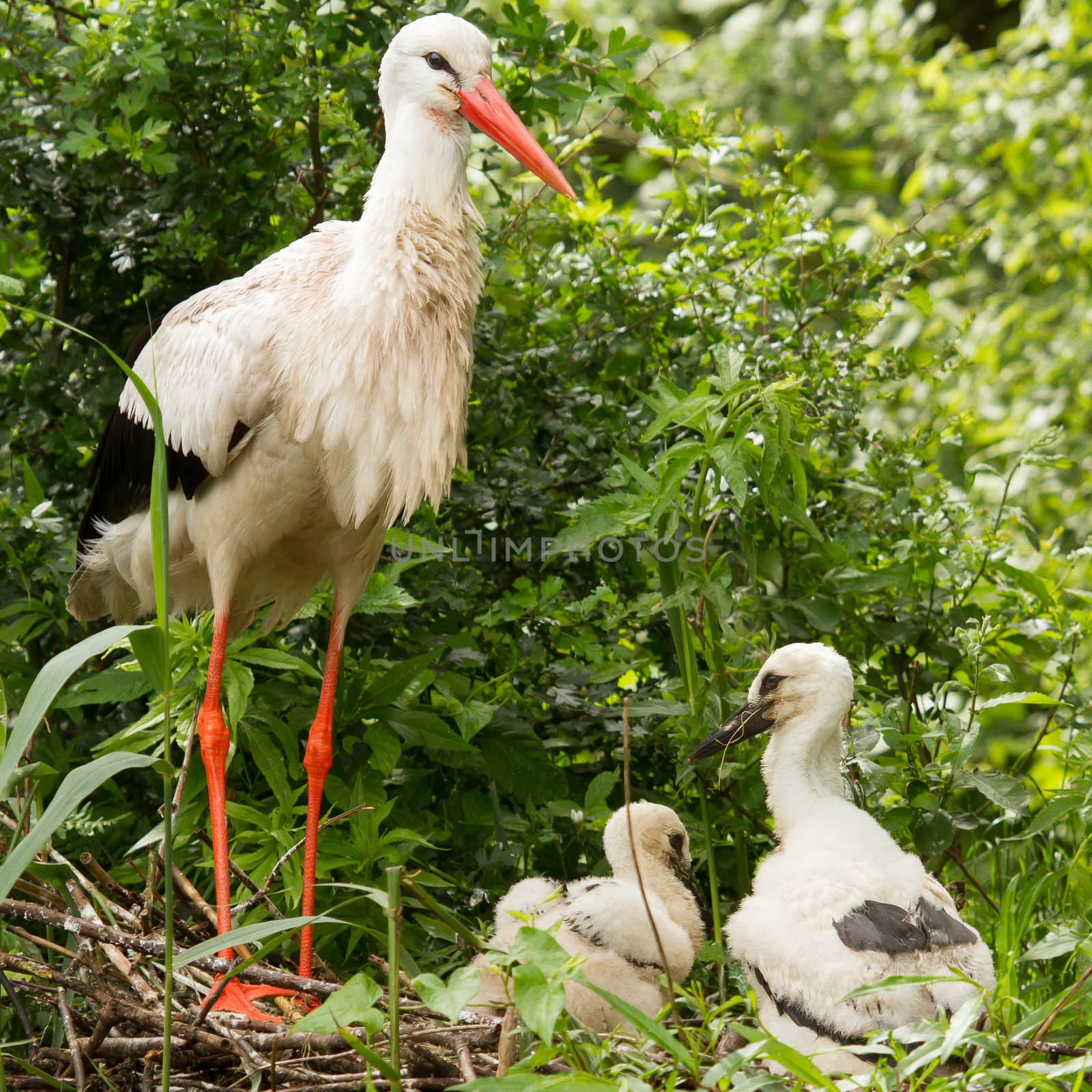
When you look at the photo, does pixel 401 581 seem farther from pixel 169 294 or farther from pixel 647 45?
pixel 647 45

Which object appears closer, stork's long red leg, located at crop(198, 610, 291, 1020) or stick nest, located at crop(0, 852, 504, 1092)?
stick nest, located at crop(0, 852, 504, 1092)

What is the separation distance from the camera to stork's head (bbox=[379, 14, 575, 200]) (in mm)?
3338

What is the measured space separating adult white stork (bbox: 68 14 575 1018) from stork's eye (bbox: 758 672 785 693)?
89cm

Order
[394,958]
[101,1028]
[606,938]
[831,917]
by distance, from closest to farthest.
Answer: [394,958] → [101,1028] → [831,917] → [606,938]

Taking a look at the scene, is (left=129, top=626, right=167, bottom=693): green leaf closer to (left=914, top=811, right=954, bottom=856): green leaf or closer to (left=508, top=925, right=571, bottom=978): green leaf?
(left=508, top=925, right=571, bottom=978): green leaf

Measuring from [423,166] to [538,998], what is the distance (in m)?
2.11

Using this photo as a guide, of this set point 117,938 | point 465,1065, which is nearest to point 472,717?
point 117,938

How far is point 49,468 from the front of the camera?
4.46 meters

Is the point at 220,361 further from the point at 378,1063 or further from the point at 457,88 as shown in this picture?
the point at 378,1063

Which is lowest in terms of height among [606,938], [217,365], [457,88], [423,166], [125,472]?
[606,938]

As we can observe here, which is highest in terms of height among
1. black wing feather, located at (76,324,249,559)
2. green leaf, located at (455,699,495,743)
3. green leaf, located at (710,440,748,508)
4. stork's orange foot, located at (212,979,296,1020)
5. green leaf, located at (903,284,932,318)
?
black wing feather, located at (76,324,249,559)

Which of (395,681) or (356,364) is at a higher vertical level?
(356,364)

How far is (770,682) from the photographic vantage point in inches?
121

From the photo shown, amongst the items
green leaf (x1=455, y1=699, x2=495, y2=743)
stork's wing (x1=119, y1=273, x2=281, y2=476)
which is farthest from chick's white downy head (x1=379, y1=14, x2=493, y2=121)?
green leaf (x1=455, y1=699, x2=495, y2=743)
